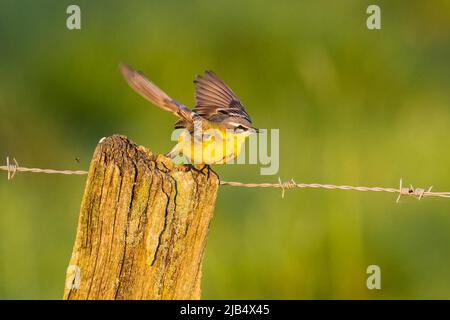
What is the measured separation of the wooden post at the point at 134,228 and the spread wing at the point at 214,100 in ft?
5.74

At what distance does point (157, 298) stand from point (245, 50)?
208 inches

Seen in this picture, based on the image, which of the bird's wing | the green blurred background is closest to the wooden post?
the bird's wing

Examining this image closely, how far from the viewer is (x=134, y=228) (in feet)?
11.6

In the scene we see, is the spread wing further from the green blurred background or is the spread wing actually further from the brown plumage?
the green blurred background

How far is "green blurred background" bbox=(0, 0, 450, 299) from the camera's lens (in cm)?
680

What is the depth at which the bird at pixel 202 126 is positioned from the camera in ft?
14.5

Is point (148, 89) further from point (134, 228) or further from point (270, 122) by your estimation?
point (270, 122)

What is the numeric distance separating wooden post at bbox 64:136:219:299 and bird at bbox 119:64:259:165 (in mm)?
865

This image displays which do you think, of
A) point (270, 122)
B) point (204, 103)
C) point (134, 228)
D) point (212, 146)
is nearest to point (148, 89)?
point (212, 146)

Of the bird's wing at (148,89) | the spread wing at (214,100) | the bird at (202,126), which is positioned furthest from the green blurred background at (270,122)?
the bird's wing at (148,89)

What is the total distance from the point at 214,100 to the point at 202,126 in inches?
27.2

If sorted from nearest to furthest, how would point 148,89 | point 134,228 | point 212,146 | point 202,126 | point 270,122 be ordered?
1. point 134,228
2. point 148,89
3. point 212,146
4. point 202,126
5. point 270,122

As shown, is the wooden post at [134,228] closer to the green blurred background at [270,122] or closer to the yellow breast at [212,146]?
the yellow breast at [212,146]
